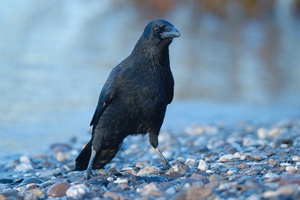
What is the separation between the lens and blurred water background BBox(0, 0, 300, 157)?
1102 cm

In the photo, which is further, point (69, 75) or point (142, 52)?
point (69, 75)

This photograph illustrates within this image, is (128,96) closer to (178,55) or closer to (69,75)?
(69,75)

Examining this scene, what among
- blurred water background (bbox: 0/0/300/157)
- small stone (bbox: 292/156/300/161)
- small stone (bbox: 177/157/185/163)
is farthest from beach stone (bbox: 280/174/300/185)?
blurred water background (bbox: 0/0/300/157)

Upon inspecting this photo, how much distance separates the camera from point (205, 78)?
14.7 meters

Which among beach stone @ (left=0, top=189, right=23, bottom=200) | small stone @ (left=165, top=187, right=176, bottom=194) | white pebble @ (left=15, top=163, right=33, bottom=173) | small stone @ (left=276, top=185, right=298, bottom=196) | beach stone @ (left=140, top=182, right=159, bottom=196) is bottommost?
small stone @ (left=276, top=185, right=298, bottom=196)

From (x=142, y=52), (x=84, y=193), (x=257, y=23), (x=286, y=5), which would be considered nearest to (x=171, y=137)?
(x=142, y=52)

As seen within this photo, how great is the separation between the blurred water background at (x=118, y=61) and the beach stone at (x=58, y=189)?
152 inches

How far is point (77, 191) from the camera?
4.55 metres

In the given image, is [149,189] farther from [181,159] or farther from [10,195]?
[181,159]

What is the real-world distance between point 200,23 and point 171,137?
16.7 m

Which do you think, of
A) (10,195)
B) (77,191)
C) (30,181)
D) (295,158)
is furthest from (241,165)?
(10,195)

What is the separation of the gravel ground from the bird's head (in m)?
1.13

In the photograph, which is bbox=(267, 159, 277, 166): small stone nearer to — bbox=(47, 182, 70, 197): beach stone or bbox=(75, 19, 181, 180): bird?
bbox=(75, 19, 181, 180): bird

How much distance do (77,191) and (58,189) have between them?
0.88 ft
